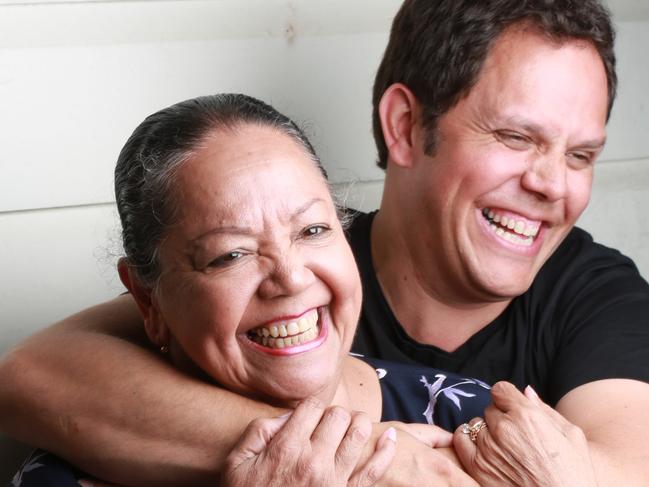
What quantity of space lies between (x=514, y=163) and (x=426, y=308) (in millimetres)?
394

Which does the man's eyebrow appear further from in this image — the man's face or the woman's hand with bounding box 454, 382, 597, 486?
the woman's hand with bounding box 454, 382, 597, 486

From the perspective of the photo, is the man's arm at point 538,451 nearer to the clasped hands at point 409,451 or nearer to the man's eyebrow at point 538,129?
the clasped hands at point 409,451

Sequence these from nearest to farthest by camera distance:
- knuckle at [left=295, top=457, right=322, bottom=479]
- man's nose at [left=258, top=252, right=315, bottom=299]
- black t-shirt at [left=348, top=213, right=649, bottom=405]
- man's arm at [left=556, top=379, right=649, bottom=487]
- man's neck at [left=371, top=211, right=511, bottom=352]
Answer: knuckle at [left=295, top=457, right=322, bottom=479] < man's nose at [left=258, top=252, right=315, bottom=299] < man's arm at [left=556, top=379, right=649, bottom=487] < black t-shirt at [left=348, top=213, right=649, bottom=405] < man's neck at [left=371, top=211, right=511, bottom=352]

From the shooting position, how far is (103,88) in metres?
2.63

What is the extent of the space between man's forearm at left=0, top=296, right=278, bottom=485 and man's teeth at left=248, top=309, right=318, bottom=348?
11 centimetres

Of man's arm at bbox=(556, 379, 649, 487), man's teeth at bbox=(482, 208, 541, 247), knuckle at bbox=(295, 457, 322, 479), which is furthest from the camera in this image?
man's teeth at bbox=(482, 208, 541, 247)

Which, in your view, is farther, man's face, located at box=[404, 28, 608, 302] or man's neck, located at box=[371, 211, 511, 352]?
man's neck, located at box=[371, 211, 511, 352]

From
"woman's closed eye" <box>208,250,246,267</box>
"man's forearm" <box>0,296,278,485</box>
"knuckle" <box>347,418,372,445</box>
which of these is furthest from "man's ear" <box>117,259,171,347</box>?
"knuckle" <box>347,418,372,445</box>

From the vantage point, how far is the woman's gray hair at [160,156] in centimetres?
167

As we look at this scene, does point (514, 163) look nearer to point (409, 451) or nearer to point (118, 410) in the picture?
point (409, 451)

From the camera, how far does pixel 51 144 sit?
2.61 m

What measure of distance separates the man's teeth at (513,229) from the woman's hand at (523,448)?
65 centimetres

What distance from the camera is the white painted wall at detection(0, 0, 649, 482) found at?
256cm

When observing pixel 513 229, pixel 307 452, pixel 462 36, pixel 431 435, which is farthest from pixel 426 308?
pixel 307 452
